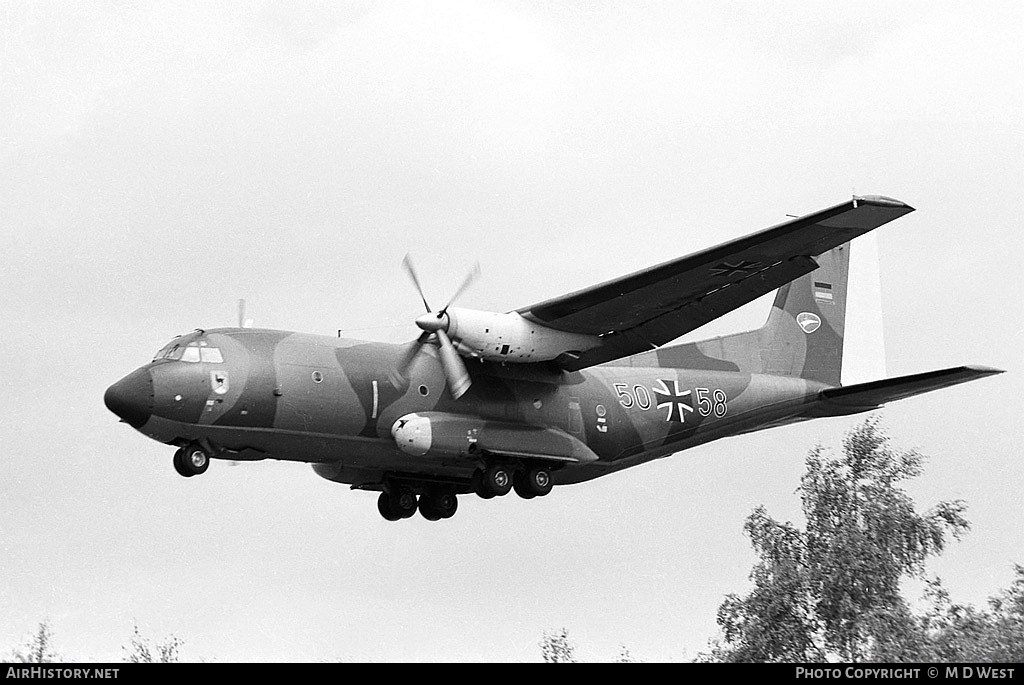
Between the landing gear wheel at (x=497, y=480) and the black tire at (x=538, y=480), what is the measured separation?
44 centimetres

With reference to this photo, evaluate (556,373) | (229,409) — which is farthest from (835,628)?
(229,409)

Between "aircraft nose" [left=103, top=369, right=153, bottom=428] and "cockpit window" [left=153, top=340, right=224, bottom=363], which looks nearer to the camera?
"aircraft nose" [left=103, top=369, right=153, bottom=428]

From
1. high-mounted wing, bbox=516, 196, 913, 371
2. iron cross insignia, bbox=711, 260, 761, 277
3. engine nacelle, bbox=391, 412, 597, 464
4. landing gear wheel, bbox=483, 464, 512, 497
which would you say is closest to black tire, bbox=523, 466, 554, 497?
engine nacelle, bbox=391, 412, 597, 464

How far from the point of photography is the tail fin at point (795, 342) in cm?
3184

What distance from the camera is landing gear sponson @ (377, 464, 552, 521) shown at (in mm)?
28594

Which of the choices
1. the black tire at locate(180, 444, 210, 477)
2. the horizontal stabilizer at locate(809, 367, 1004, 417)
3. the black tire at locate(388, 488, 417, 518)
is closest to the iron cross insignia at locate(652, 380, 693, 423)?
the horizontal stabilizer at locate(809, 367, 1004, 417)

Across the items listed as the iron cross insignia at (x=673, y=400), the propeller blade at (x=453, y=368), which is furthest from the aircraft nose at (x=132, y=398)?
the iron cross insignia at (x=673, y=400)

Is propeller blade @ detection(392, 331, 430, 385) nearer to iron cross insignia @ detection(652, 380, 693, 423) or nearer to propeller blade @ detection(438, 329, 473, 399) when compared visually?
propeller blade @ detection(438, 329, 473, 399)

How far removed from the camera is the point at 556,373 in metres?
29.2

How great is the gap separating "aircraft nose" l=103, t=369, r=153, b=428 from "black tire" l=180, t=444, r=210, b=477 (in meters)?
0.92

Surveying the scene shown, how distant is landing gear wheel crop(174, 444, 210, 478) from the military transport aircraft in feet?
0.10

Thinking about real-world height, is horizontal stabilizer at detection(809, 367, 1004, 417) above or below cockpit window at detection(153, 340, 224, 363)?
above

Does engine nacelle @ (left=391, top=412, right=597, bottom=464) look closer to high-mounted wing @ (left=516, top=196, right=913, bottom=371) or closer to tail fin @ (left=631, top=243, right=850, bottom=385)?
high-mounted wing @ (left=516, top=196, right=913, bottom=371)

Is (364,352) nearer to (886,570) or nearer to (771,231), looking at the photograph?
(771,231)
